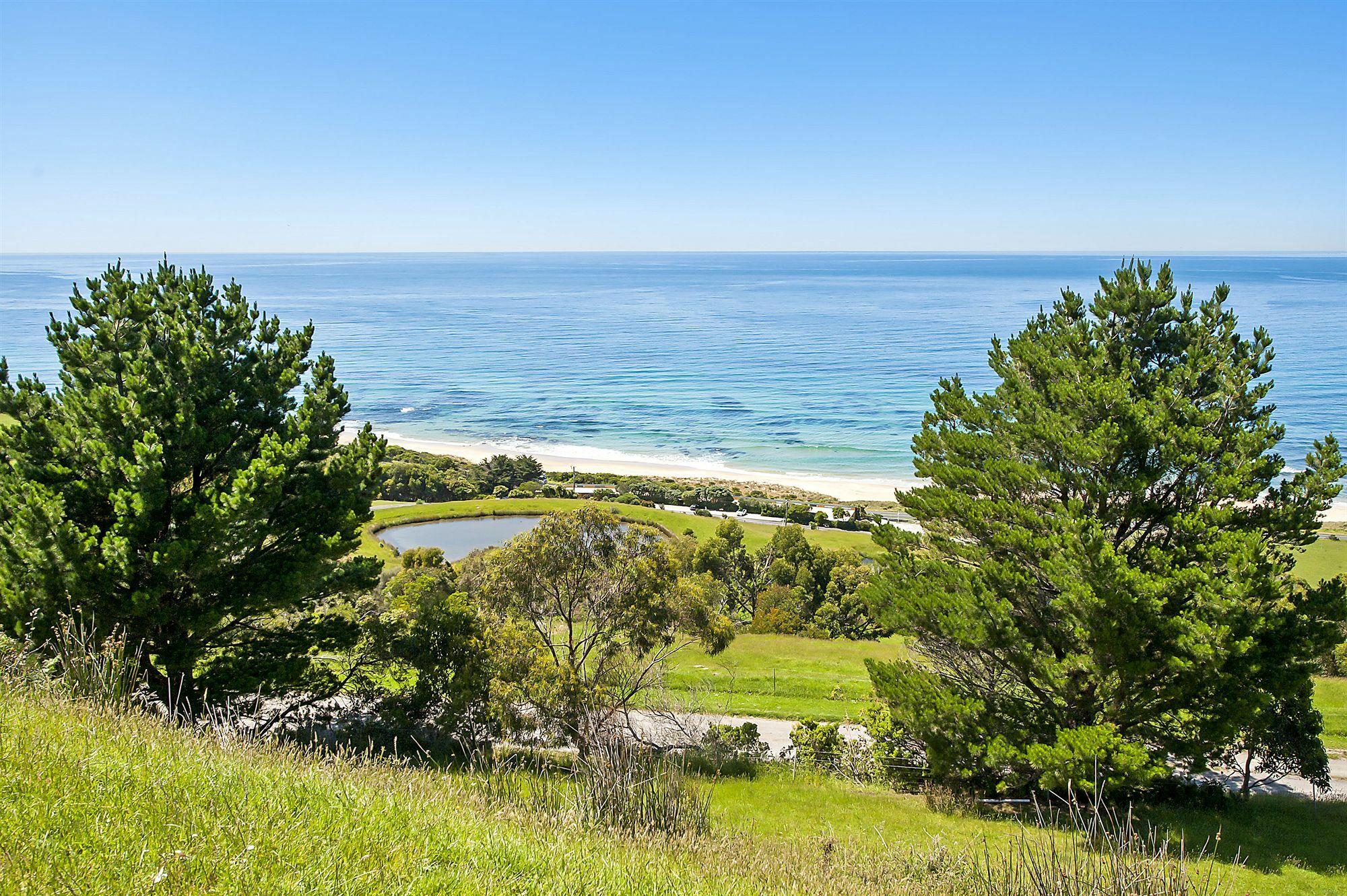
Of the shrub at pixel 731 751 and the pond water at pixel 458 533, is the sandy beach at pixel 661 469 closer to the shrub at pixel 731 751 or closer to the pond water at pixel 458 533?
the pond water at pixel 458 533

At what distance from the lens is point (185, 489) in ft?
52.1

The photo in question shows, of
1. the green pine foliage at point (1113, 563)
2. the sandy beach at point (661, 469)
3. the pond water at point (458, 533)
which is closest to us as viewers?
the green pine foliage at point (1113, 563)

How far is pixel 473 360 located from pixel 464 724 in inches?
4164

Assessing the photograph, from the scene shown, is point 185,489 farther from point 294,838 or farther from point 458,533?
point 458,533

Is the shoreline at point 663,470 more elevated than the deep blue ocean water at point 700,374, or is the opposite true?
the deep blue ocean water at point 700,374

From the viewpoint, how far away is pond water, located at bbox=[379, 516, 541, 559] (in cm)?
4591

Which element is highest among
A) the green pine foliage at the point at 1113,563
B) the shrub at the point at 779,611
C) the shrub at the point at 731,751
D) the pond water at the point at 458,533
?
the green pine foliage at the point at 1113,563

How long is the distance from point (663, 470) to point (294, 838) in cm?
6071

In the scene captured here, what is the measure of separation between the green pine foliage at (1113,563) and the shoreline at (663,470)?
39.7 meters

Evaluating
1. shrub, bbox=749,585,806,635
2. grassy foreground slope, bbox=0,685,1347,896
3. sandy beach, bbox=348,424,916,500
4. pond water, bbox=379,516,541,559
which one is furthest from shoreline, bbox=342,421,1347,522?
grassy foreground slope, bbox=0,685,1347,896

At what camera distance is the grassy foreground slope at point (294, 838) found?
4.20m

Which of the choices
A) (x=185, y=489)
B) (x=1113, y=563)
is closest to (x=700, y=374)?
(x=185, y=489)

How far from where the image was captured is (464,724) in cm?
1608

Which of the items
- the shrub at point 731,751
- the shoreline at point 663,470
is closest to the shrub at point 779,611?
the shrub at point 731,751
